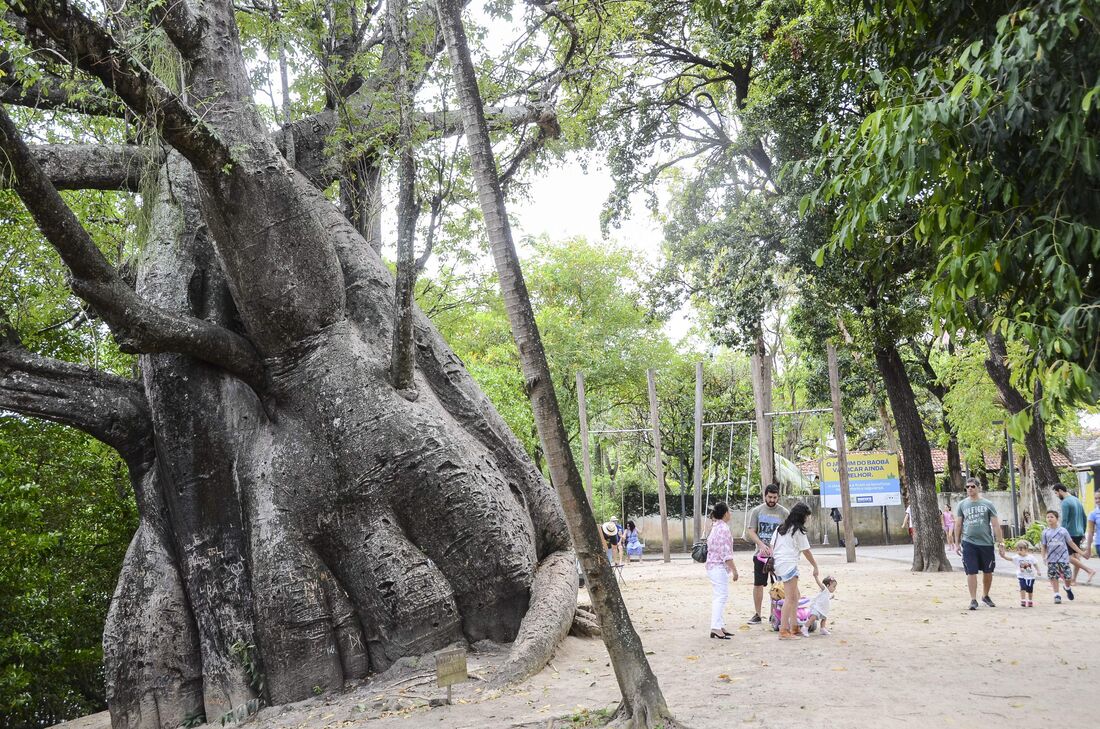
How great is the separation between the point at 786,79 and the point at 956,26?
248 inches

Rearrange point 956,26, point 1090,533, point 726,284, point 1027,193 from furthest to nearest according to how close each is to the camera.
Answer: point 726,284, point 1090,533, point 956,26, point 1027,193

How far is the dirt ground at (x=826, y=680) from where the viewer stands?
206 inches

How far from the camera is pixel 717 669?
22.1 feet

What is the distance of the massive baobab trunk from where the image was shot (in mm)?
7141

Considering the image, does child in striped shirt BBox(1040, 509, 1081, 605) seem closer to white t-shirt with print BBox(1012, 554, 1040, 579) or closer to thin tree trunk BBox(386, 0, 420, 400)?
white t-shirt with print BBox(1012, 554, 1040, 579)

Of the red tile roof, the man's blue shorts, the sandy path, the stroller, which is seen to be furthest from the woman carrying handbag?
the red tile roof

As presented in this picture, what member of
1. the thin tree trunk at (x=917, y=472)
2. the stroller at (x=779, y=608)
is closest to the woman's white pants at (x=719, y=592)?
the stroller at (x=779, y=608)

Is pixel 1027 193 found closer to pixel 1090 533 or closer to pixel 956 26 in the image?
pixel 956 26

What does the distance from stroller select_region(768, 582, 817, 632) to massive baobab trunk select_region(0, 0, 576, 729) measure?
2.04 metres

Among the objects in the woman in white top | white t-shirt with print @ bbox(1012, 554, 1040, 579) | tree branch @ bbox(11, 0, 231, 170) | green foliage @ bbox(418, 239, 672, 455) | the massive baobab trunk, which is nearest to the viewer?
tree branch @ bbox(11, 0, 231, 170)

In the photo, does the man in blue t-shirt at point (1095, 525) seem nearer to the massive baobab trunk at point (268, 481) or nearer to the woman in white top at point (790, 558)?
the woman in white top at point (790, 558)

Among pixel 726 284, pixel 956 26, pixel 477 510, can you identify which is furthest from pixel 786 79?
pixel 477 510

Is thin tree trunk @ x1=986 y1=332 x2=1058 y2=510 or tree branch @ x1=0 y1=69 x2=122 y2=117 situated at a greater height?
tree branch @ x1=0 y1=69 x2=122 y2=117

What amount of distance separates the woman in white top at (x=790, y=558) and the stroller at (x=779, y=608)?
0.06 metres
